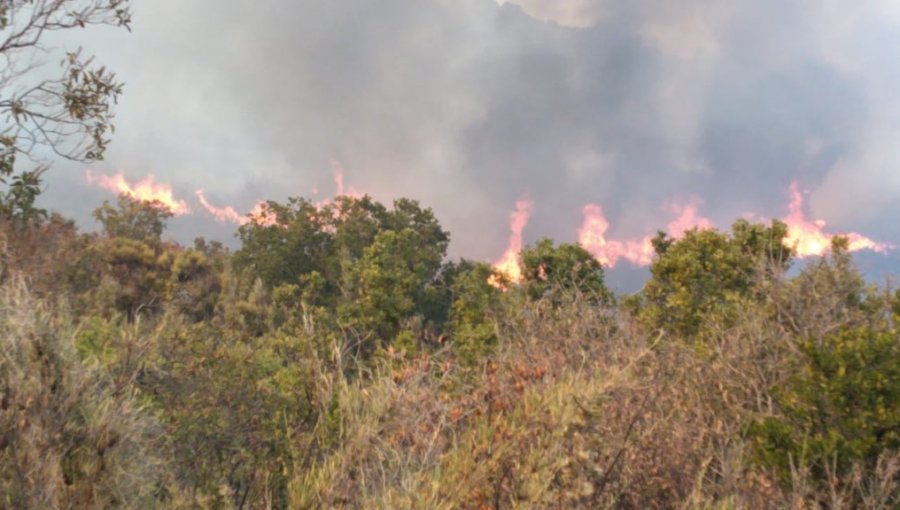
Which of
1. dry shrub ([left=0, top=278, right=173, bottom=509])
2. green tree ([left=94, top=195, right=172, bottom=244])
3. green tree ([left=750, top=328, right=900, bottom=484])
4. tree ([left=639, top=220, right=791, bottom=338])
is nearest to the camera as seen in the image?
dry shrub ([left=0, top=278, right=173, bottom=509])

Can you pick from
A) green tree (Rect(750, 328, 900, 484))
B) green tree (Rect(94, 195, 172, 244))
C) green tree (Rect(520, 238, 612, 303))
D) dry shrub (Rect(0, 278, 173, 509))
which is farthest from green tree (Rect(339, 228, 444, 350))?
green tree (Rect(94, 195, 172, 244))

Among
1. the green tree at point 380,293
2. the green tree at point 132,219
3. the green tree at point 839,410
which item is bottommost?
the green tree at point 839,410

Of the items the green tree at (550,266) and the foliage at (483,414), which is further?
the green tree at (550,266)

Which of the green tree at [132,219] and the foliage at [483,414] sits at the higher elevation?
the green tree at [132,219]

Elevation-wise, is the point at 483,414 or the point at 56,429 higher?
the point at 483,414

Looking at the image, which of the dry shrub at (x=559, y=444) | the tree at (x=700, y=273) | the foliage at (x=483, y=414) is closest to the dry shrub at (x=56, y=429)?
the foliage at (x=483, y=414)

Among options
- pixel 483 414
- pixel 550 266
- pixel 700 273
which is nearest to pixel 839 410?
pixel 483 414

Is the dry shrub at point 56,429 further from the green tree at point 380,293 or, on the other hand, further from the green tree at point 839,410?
the green tree at point 380,293

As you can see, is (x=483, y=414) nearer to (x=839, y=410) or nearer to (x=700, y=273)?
(x=839, y=410)

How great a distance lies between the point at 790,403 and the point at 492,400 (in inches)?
155

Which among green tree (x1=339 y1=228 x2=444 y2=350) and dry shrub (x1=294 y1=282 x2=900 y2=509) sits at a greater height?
green tree (x1=339 y1=228 x2=444 y2=350)

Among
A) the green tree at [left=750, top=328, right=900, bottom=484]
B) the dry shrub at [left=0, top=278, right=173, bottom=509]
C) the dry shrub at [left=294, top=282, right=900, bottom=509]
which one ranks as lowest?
the dry shrub at [left=0, top=278, right=173, bottom=509]

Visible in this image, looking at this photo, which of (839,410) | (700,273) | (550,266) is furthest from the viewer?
(550,266)

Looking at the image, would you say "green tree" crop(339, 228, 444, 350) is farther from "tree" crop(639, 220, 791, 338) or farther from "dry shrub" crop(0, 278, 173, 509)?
"dry shrub" crop(0, 278, 173, 509)
